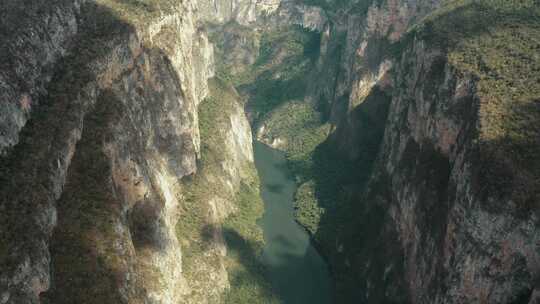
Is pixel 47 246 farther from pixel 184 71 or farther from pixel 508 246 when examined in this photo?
pixel 184 71

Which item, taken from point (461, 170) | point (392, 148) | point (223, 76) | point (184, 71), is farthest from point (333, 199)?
point (223, 76)

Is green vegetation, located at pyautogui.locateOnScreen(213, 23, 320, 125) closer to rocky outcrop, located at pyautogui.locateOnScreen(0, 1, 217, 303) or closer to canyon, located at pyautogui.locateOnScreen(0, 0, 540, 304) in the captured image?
canyon, located at pyautogui.locateOnScreen(0, 0, 540, 304)

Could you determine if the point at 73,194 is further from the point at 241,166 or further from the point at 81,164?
the point at 241,166

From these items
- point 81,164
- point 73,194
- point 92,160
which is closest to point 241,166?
point 92,160

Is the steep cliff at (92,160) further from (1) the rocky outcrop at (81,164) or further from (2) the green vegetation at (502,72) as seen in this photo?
(2) the green vegetation at (502,72)

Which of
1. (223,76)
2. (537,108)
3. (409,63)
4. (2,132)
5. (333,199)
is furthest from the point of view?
(223,76)

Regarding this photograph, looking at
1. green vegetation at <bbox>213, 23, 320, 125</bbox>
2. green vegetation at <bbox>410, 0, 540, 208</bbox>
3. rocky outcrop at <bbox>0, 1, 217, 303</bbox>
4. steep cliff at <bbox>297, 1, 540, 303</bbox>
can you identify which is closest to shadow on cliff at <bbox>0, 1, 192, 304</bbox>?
rocky outcrop at <bbox>0, 1, 217, 303</bbox>

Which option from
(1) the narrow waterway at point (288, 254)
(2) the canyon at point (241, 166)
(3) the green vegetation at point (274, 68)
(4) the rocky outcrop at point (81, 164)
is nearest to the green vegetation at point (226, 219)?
(2) the canyon at point (241, 166)
